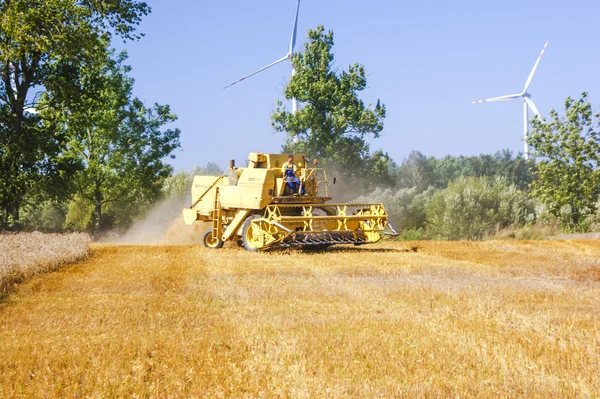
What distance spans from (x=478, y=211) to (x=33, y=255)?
28007 millimetres

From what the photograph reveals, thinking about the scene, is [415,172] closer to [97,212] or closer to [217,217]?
[97,212]

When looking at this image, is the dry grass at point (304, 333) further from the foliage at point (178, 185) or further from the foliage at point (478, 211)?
the foliage at point (178, 185)

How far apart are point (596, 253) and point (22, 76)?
23711mm

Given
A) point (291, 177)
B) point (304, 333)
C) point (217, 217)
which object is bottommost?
point (304, 333)

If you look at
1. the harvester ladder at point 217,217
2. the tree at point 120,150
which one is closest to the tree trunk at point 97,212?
the tree at point 120,150

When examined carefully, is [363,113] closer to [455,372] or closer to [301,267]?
[301,267]

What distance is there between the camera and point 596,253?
2280 cm

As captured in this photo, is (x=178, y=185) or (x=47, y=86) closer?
(x=47, y=86)

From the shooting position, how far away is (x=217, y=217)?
2581cm

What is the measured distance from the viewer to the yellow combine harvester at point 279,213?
22.8m

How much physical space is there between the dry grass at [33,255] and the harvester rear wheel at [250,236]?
15.8 feet

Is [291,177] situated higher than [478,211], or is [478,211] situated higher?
[291,177]

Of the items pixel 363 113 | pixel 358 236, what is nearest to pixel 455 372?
pixel 358 236

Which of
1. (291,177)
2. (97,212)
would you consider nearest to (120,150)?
(97,212)
